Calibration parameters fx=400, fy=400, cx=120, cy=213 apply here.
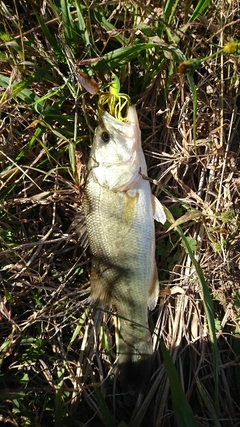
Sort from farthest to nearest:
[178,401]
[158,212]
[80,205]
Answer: [80,205], [158,212], [178,401]

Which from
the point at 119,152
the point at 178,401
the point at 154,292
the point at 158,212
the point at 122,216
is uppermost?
the point at 119,152

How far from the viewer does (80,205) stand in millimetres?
2607

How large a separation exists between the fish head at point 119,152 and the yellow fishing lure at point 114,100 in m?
0.10

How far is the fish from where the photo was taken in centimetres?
216

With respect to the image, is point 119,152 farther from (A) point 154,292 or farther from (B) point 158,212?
(A) point 154,292

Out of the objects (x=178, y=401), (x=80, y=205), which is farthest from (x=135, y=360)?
(x=80, y=205)

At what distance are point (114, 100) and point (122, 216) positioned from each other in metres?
0.67

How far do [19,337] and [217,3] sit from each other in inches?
96.7

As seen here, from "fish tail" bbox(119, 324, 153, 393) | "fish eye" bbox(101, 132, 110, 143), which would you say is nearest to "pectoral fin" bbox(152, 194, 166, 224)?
"fish eye" bbox(101, 132, 110, 143)

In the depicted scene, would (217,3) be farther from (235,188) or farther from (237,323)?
(237,323)

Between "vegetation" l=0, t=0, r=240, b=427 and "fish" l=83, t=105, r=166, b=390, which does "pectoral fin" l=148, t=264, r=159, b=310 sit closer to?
"fish" l=83, t=105, r=166, b=390

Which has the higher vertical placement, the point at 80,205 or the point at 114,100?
the point at 114,100

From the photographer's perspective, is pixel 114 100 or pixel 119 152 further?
pixel 114 100

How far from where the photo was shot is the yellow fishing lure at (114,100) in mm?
2250
